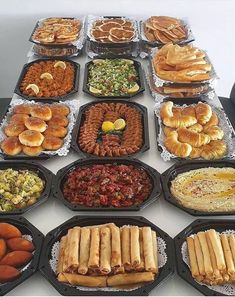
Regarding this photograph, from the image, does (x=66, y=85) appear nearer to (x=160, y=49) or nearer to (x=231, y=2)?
(x=160, y=49)

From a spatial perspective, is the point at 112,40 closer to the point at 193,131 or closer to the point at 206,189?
the point at 193,131

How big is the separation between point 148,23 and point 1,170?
1.52 metres

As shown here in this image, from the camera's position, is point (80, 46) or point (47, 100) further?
point (80, 46)

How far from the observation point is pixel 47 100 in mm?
2152

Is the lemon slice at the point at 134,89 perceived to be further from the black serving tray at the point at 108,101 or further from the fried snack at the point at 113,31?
the fried snack at the point at 113,31

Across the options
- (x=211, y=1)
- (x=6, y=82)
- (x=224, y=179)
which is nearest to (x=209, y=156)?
(x=224, y=179)

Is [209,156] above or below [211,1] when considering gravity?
below

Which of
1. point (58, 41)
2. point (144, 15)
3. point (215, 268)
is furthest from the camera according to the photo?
point (144, 15)

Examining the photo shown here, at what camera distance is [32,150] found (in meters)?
1.79

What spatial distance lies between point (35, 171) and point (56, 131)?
0.93 ft

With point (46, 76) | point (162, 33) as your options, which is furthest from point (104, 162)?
point (162, 33)

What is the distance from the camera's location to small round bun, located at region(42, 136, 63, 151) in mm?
1806

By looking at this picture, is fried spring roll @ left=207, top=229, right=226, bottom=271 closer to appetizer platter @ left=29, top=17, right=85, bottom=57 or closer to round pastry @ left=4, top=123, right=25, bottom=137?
round pastry @ left=4, top=123, right=25, bottom=137

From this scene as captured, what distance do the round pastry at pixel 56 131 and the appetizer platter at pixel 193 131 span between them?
43 centimetres
